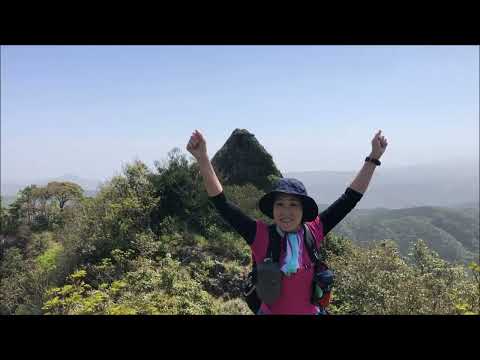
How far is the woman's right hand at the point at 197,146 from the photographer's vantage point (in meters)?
2.55

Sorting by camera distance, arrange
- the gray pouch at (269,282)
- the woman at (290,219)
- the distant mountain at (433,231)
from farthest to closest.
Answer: the distant mountain at (433,231) → the woman at (290,219) → the gray pouch at (269,282)

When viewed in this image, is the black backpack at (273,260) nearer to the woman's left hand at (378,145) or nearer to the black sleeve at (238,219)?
the black sleeve at (238,219)

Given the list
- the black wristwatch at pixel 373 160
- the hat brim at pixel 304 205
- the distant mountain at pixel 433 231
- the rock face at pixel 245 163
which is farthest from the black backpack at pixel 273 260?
the distant mountain at pixel 433 231

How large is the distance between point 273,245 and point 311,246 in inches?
11.8

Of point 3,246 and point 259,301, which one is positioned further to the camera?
point 3,246

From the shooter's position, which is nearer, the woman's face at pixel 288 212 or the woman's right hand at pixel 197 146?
the woman's right hand at pixel 197 146

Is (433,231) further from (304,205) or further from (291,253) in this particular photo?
(291,253)

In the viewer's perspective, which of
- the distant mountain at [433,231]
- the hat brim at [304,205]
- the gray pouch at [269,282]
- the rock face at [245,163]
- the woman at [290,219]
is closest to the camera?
the gray pouch at [269,282]

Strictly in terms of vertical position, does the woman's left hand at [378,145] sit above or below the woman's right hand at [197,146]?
above
